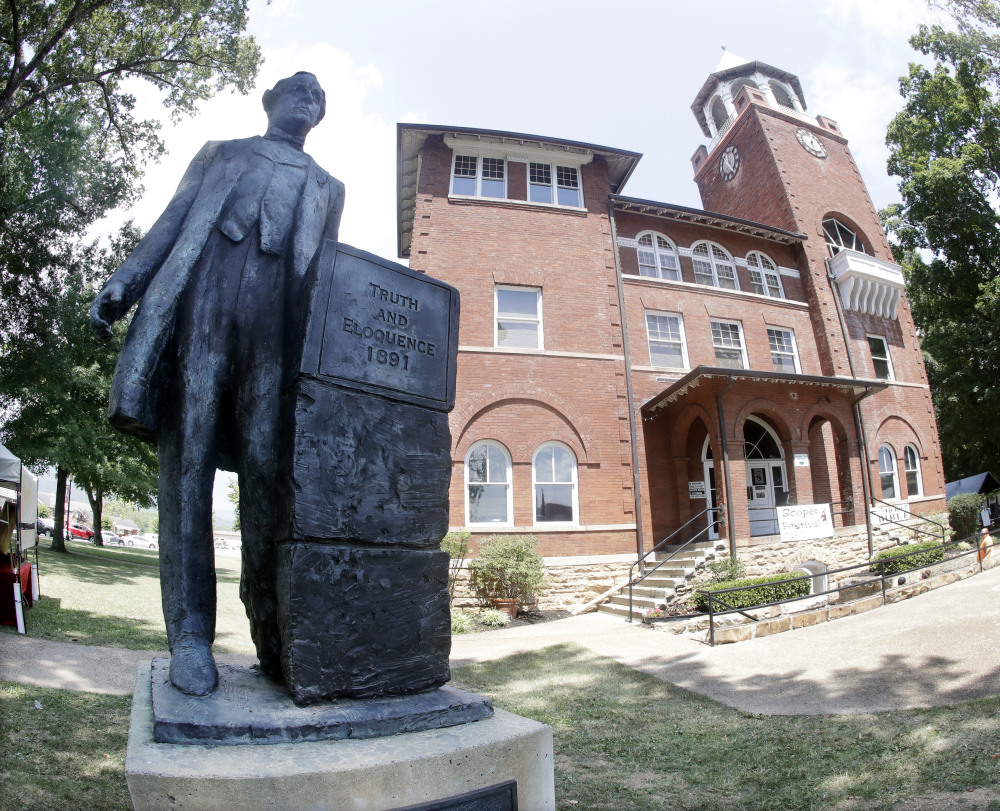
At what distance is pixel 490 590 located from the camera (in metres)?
14.3

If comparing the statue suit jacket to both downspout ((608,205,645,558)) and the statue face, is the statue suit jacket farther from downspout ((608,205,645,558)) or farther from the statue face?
downspout ((608,205,645,558))

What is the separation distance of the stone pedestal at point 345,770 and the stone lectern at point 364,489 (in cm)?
35

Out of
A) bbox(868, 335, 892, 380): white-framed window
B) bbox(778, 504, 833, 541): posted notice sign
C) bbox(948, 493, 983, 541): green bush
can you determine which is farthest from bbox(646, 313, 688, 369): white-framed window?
bbox(948, 493, 983, 541): green bush

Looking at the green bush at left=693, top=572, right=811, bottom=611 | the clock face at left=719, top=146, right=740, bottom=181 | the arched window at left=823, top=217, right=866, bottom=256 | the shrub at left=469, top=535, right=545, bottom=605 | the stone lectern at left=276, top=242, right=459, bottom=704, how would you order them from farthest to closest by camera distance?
the clock face at left=719, top=146, right=740, bottom=181 < the arched window at left=823, top=217, right=866, bottom=256 < the shrub at left=469, top=535, right=545, bottom=605 < the green bush at left=693, top=572, right=811, bottom=611 < the stone lectern at left=276, top=242, right=459, bottom=704

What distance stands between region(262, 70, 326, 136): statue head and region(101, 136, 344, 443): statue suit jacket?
18 cm

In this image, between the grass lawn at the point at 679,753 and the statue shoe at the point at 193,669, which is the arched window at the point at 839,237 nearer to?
the grass lawn at the point at 679,753

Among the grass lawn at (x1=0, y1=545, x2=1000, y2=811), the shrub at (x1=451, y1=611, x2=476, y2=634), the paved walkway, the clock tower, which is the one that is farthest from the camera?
the clock tower

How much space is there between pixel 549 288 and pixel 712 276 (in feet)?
22.7

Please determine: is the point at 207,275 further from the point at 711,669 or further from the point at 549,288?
the point at 549,288

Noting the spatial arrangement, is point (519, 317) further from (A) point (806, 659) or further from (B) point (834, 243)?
(B) point (834, 243)

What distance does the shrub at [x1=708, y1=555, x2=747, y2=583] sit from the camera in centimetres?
1427

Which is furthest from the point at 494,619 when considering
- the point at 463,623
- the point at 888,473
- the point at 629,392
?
the point at 888,473

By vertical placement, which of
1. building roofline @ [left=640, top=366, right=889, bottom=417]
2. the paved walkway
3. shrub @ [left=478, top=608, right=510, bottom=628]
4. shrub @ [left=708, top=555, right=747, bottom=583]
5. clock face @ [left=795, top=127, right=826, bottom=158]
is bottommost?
shrub @ [left=478, top=608, right=510, bottom=628]

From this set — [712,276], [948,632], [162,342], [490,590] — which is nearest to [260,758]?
[162,342]
